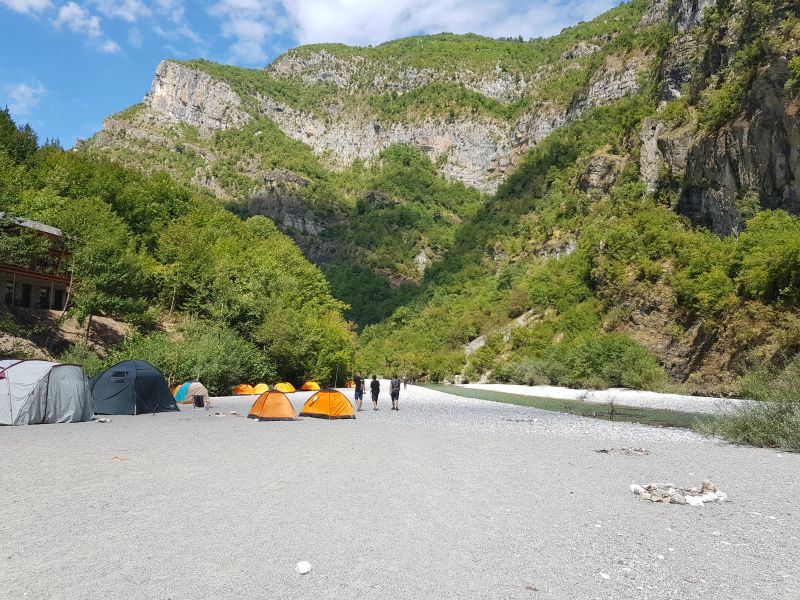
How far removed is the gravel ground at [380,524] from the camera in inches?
205

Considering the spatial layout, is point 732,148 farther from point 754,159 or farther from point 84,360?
point 84,360

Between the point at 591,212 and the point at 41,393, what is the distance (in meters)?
95.1

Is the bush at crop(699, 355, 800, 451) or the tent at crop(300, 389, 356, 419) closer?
the bush at crop(699, 355, 800, 451)

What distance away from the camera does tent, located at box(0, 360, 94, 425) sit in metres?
17.9

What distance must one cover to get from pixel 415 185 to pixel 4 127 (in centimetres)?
15065

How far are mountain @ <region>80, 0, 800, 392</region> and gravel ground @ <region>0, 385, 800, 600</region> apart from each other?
3033 cm

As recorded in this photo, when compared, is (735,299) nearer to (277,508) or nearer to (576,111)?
(277,508)

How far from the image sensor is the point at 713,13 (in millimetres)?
66938

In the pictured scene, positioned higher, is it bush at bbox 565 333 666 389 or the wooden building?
the wooden building

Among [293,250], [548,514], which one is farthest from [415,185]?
[548,514]

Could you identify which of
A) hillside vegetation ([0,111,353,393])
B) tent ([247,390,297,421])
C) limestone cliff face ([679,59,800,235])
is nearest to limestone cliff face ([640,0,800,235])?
limestone cliff face ([679,59,800,235])

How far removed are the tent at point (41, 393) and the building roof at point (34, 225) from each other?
669 inches

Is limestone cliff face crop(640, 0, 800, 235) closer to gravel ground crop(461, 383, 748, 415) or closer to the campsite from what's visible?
the campsite

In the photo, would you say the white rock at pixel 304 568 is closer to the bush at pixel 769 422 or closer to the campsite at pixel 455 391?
the campsite at pixel 455 391
